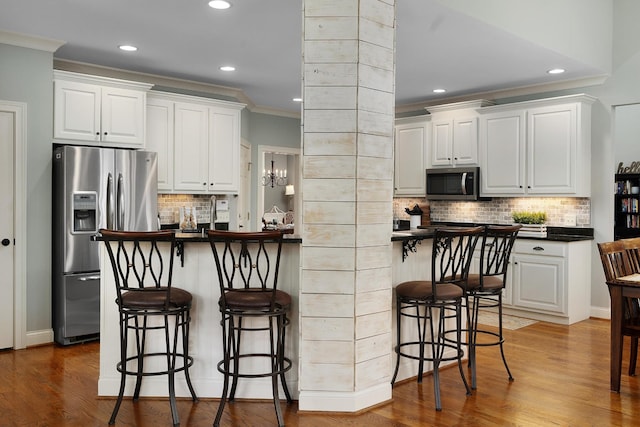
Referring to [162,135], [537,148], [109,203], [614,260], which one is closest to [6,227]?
[109,203]

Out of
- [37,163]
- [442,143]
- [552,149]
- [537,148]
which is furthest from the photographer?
[442,143]

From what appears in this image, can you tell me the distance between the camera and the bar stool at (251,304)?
3.07 metres

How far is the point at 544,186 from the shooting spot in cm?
613

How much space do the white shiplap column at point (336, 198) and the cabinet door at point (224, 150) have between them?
330cm

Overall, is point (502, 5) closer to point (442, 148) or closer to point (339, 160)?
point (339, 160)

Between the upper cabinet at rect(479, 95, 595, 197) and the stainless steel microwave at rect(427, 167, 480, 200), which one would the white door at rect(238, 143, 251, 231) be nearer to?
the stainless steel microwave at rect(427, 167, 480, 200)

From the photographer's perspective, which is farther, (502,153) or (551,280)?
(502,153)

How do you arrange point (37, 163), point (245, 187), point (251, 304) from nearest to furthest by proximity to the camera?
point (251, 304) < point (37, 163) < point (245, 187)

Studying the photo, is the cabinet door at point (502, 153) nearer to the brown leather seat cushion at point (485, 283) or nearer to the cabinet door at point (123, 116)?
the brown leather seat cushion at point (485, 283)

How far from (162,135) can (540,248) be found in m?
4.25

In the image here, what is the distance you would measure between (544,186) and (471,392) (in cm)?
324

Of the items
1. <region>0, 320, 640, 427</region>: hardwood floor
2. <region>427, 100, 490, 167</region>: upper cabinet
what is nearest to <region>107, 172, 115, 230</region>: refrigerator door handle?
<region>0, 320, 640, 427</region>: hardwood floor

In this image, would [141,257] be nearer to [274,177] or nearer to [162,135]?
[162,135]

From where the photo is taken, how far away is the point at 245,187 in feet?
25.7
